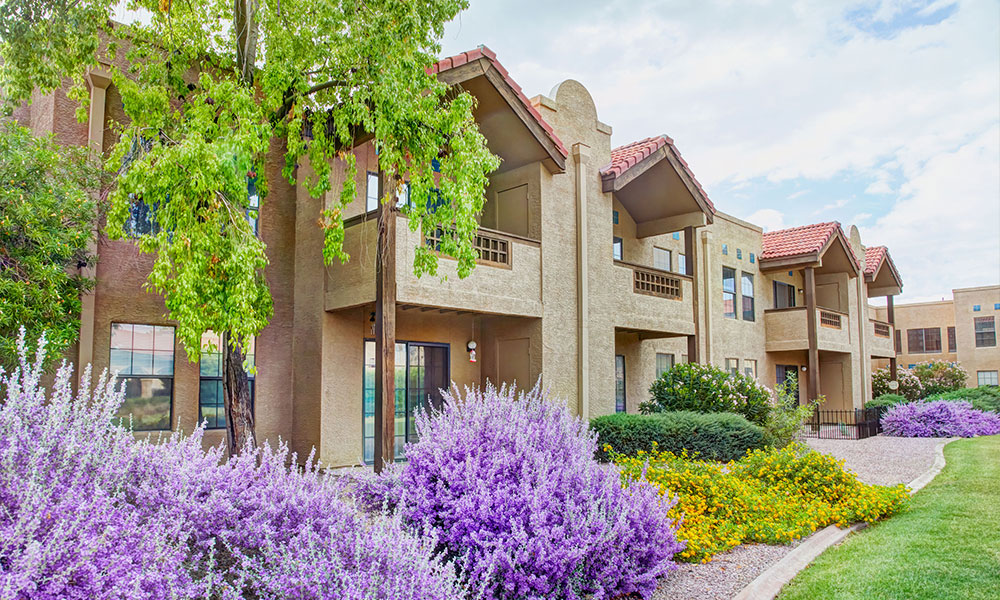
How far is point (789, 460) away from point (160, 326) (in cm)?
1060

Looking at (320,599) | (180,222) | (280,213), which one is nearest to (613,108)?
(280,213)

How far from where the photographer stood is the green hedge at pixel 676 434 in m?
13.9

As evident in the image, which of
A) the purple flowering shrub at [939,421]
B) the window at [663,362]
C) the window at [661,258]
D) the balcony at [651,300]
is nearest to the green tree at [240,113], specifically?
the balcony at [651,300]

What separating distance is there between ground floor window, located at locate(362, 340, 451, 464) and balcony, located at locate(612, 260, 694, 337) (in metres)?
4.22

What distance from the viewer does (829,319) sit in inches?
1034

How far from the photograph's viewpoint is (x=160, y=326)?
12141 millimetres

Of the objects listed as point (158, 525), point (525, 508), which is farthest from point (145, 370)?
point (158, 525)

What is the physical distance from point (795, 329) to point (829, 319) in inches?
82.4

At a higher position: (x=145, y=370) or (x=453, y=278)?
(x=453, y=278)

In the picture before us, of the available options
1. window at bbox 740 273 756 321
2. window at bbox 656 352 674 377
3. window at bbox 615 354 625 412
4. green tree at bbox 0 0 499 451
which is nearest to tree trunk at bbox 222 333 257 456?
green tree at bbox 0 0 499 451

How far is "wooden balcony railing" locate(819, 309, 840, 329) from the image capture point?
2570cm

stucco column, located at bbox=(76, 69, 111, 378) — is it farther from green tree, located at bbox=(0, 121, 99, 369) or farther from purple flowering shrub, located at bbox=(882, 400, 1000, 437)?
purple flowering shrub, located at bbox=(882, 400, 1000, 437)

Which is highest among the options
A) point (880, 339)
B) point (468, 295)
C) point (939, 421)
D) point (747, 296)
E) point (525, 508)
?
point (747, 296)

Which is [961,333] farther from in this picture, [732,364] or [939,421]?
[732,364]
